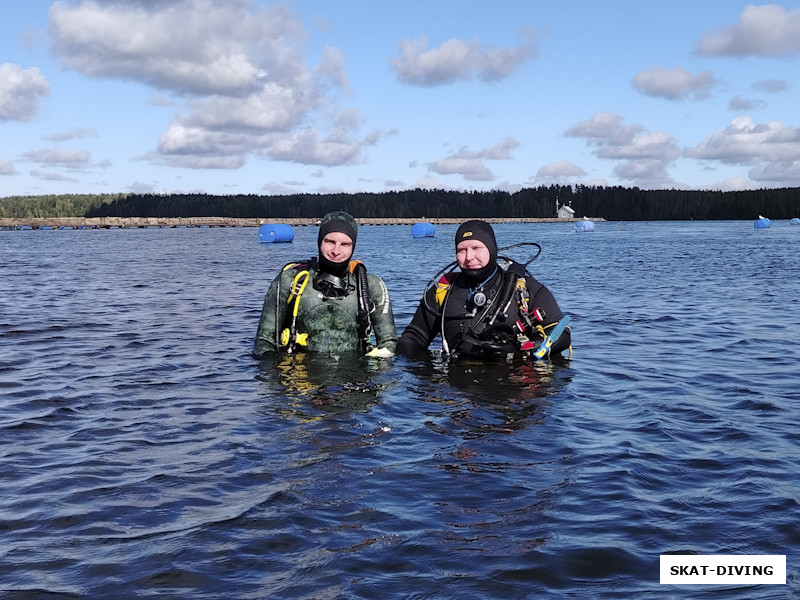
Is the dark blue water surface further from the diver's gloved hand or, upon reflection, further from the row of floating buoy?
the row of floating buoy

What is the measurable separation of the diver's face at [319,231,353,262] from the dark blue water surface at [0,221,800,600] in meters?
1.31

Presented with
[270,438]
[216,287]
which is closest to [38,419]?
[270,438]

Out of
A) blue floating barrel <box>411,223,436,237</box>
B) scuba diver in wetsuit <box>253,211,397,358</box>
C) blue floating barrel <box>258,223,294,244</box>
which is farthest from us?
blue floating barrel <box>411,223,436,237</box>

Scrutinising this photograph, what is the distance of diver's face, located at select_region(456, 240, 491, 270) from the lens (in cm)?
872

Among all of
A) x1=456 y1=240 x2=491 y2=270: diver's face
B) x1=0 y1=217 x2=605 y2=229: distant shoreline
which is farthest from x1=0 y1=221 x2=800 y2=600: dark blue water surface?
x1=0 y1=217 x2=605 y2=229: distant shoreline

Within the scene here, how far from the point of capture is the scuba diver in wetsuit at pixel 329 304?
8.92 meters

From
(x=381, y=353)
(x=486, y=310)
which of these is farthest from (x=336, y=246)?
(x=486, y=310)

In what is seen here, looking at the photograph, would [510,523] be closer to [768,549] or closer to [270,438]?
[768,549]

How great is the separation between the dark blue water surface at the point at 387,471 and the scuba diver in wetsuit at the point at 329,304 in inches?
14.2

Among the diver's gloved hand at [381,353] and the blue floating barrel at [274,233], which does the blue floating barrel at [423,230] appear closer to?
the blue floating barrel at [274,233]

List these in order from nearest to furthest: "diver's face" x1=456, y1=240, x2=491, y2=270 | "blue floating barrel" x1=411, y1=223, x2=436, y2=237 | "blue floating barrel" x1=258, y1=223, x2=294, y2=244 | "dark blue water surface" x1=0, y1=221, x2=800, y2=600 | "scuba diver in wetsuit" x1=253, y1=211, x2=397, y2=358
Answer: "dark blue water surface" x1=0, y1=221, x2=800, y2=600 → "diver's face" x1=456, y1=240, x2=491, y2=270 → "scuba diver in wetsuit" x1=253, y1=211, x2=397, y2=358 → "blue floating barrel" x1=258, y1=223, x2=294, y2=244 → "blue floating barrel" x1=411, y1=223, x2=436, y2=237

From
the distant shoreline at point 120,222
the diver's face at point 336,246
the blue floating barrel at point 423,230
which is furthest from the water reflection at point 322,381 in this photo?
the distant shoreline at point 120,222

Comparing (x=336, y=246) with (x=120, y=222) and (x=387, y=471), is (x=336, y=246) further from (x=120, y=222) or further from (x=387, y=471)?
(x=120, y=222)

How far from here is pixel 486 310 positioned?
884 centimetres
